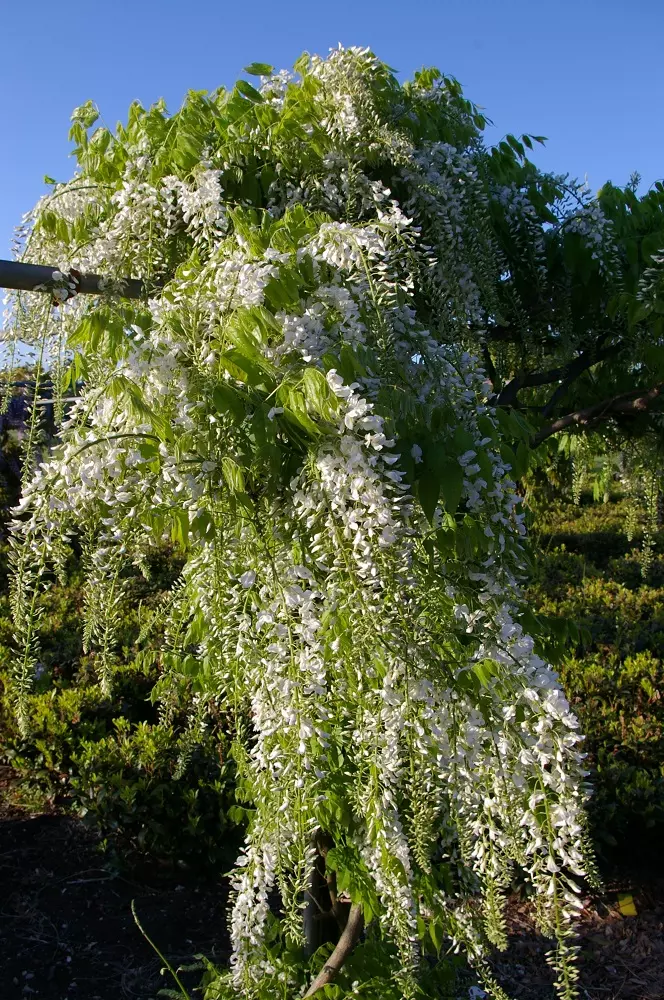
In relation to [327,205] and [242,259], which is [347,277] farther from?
[327,205]

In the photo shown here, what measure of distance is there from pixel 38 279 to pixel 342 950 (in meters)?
2.02

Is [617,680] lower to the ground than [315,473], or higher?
lower

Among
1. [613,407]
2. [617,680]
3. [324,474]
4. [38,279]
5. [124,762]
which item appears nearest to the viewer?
[324,474]

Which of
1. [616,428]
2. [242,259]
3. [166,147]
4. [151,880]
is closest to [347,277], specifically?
[242,259]

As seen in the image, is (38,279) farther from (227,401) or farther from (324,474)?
(324,474)

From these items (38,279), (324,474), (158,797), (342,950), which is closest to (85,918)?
(158,797)

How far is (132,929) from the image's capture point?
11.0 feet

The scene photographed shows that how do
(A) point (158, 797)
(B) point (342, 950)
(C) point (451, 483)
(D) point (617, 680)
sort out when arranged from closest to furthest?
1. (C) point (451, 483)
2. (B) point (342, 950)
3. (A) point (158, 797)
4. (D) point (617, 680)

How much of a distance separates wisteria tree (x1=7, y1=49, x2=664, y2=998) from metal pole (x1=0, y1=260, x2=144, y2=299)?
3 centimetres

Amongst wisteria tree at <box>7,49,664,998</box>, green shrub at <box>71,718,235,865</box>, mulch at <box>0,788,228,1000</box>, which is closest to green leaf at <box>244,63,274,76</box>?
wisteria tree at <box>7,49,664,998</box>

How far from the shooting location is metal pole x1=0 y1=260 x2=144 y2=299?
5.74 feet

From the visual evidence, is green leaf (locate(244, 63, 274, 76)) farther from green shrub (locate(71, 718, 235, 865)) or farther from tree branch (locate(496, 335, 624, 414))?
green shrub (locate(71, 718, 235, 865))

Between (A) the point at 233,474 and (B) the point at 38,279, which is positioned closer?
(A) the point at 233,474

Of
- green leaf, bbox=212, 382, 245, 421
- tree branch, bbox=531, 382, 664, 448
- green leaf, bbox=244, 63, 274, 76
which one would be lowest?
green leaf, bbox=212, 382, 245, 421
